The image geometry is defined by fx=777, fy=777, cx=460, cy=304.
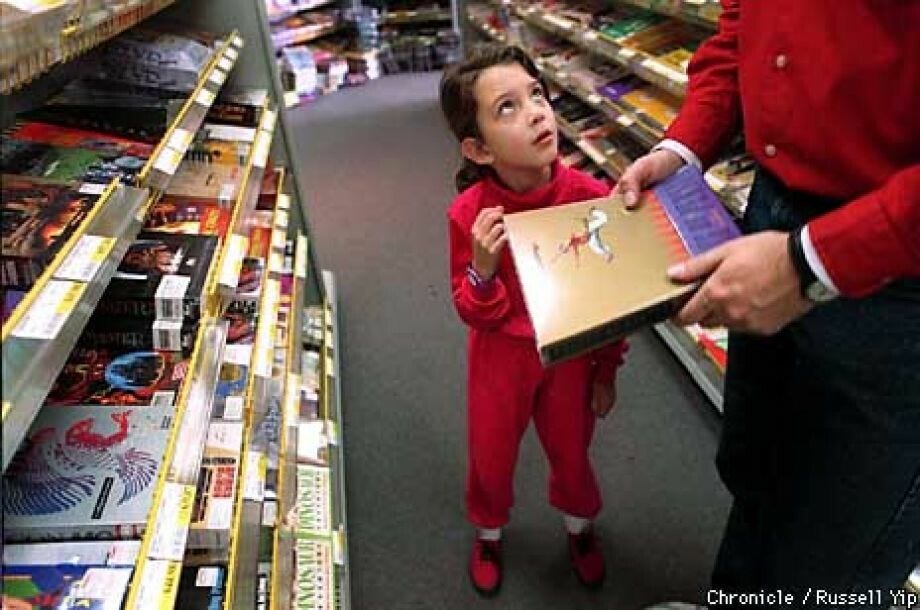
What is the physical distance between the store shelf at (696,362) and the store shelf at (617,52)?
0.75 m

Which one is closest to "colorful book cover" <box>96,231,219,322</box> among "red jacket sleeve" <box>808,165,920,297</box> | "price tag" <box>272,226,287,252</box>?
"price tag" <box>272,226,287,252</box>

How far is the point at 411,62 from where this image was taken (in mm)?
6570

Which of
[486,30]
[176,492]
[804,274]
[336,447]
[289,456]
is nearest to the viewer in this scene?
[804,274]

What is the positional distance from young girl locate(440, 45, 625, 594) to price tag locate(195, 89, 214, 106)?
0.54 metres

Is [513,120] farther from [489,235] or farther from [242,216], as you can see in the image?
[242,216]

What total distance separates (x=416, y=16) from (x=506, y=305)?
5724 millimetres

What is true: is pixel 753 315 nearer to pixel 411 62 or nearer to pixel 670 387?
pixel 670 387

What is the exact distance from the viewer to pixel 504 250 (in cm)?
138

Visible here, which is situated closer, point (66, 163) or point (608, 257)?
point (608, 257)

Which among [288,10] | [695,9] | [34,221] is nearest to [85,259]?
[34,221]

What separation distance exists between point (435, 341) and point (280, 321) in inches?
35.1

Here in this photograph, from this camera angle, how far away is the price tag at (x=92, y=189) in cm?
107

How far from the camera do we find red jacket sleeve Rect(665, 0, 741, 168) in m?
1.25

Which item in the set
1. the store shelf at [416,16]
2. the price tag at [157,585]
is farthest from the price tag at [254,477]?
the store shelf at [416,16]
